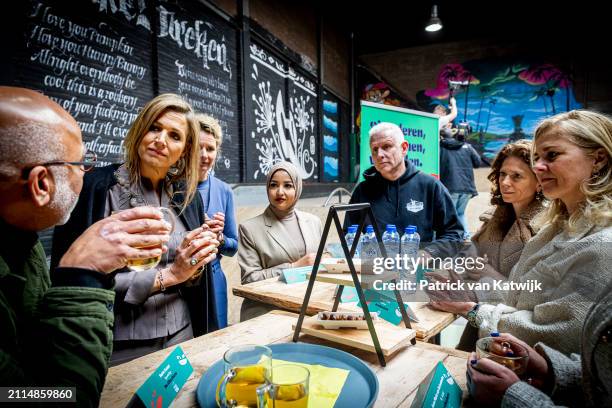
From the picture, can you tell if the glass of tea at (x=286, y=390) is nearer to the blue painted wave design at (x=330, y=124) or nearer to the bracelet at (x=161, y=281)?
the bracelet at (x=161, y=281)

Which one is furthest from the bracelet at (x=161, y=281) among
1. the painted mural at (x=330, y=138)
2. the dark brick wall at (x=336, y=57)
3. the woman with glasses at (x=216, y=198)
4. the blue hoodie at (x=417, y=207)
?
the dark brick wall at (x=336, y=57)

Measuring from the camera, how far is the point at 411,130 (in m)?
3.98

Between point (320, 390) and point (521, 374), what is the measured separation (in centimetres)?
55

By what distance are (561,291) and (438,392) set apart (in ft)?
2.48

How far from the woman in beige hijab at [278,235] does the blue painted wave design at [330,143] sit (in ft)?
16.6

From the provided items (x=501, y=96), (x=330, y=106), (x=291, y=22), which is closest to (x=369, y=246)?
(x=291, y=22)

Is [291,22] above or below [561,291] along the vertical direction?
above

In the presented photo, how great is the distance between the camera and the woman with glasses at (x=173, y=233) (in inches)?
57.7

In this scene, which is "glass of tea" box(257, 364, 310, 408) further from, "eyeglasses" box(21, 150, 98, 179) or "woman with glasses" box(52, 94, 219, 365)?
"woman with glasses" box(52, 94, 219, 365)

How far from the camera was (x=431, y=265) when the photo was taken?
2328 mm

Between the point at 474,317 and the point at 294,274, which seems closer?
the point at 474,317

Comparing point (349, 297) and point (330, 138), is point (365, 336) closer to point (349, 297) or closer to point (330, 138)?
point (349, 297)

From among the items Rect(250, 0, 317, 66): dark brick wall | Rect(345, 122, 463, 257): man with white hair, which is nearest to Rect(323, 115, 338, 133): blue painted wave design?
Rect(250, 0, 317, 66): dark brick wall

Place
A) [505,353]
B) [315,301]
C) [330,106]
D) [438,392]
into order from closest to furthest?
[438,392], [505,353], [315,301], [330,106]
